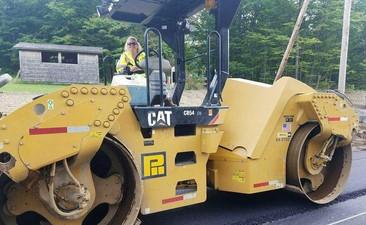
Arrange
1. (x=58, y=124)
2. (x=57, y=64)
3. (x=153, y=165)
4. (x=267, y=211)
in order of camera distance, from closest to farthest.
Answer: (x=58, y=124) < (x=153, y=165) < (x=267, y=211) < (x=57, y=64)

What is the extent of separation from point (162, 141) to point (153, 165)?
0.22m

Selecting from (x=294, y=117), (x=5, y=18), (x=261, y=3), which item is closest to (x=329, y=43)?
(x=261, y=3)

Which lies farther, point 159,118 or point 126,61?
point 126,61

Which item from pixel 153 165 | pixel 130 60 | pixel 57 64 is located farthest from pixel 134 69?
pixel 57 64

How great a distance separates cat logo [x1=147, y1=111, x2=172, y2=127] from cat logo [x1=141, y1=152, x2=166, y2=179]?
0.25 metres

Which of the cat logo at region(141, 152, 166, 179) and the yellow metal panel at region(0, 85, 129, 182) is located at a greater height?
the yellow metal panel at region(0, 85, 129, 182)

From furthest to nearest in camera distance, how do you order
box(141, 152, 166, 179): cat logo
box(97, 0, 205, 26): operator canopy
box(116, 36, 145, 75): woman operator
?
box(97, 0, 205, 26): operator canopy → box(116, 36, 145, 75): woman operator → box(141, 152, 166, 179): cat logo

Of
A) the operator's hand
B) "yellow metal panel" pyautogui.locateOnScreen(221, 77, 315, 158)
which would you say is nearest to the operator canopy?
the operator's hand

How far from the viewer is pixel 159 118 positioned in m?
3.33

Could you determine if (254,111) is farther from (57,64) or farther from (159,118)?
(57,64)

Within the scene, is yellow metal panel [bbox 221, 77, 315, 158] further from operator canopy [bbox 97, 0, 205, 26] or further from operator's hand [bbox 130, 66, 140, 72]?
operator's hand [bbox 130, 66, 140, 72]

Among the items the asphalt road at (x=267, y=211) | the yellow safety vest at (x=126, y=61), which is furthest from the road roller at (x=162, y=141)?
the yellow safety vest at (x=126, y=61)

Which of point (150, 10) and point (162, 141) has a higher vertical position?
point (150, 10)

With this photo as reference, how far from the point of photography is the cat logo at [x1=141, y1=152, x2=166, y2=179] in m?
3.26
